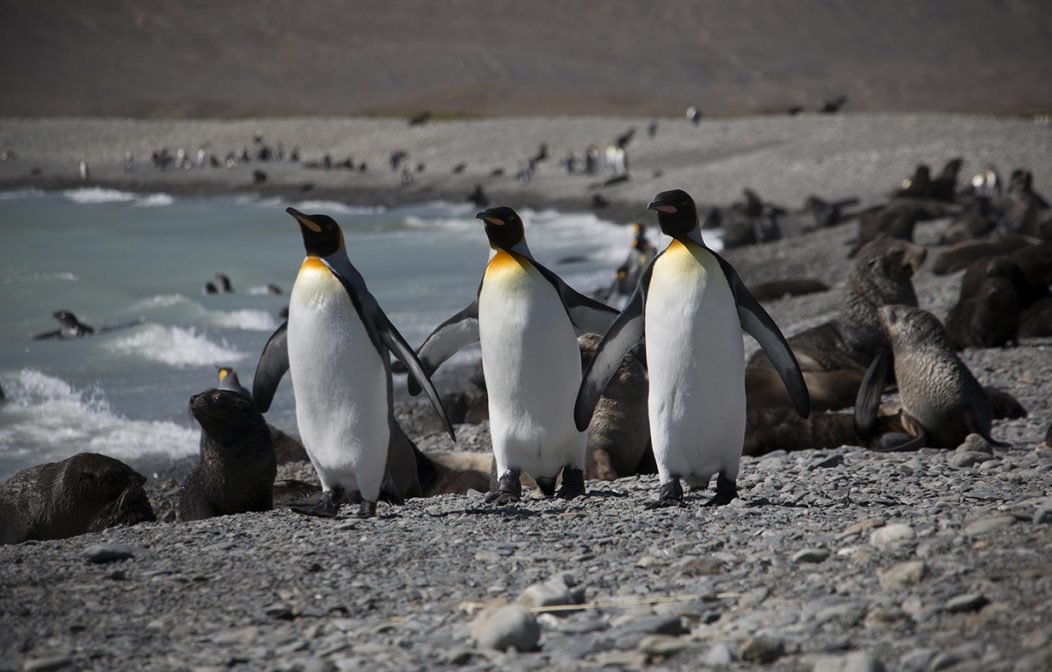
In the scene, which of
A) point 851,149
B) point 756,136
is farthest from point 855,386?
point 756,136

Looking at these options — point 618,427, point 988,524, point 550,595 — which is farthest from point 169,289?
point 988,524

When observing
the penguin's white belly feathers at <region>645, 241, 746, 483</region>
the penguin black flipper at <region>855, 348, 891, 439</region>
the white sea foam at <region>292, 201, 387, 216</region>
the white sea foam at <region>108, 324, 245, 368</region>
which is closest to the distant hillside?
the white sea foam at <region>292, 201, 387, 216</region>

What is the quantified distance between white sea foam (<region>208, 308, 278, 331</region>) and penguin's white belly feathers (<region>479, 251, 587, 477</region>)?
10907 mm

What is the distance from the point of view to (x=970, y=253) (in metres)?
15.2

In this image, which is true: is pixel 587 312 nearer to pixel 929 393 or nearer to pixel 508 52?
pixel 929 393

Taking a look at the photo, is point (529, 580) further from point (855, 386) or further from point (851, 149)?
point (851, 149)

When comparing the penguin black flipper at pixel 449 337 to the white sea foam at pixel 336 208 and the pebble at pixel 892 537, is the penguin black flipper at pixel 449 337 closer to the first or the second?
the pebble at pixel 892 537

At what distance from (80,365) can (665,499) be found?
1049cm

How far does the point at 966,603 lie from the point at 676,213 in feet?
7.60

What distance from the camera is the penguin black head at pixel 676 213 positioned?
5.11 m

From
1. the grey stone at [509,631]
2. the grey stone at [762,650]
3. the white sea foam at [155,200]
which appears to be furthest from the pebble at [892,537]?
the white sea foam at [155,200]

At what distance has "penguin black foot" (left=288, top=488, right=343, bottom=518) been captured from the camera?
5176 mm

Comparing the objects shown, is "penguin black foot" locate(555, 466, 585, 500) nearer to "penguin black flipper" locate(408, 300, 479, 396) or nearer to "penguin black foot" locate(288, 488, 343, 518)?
"penguin black flipper" locate(408, 300, 479, 396)

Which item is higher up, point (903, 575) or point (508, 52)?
point (508, 52)
